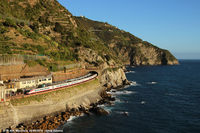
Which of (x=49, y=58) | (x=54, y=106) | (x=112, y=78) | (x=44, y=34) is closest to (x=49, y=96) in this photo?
(x=54, y=106)

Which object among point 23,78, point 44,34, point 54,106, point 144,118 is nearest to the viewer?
point 54,106

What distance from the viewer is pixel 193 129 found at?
51312mm

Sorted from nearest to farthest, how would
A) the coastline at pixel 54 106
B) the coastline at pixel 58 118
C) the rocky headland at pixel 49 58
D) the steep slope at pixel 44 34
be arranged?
the coastline at pixel 58 118
the coastline at pixel 54 106
the rocky headland at pixel 49 58
the steep slope at pixel 44 34

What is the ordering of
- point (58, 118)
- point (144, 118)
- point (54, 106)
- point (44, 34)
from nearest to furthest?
point (58, 118)
point (54, 106)
point (144, 118)
point (44, 34)

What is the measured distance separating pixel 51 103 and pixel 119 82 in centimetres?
6306

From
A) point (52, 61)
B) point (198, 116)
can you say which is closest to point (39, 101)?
point (52, 61)

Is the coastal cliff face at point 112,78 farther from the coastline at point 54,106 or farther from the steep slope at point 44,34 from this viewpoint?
the coastline at point 54,106

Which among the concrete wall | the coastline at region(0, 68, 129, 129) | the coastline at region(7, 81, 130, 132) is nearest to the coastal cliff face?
the coastline at region(0, 68, 129, 129)

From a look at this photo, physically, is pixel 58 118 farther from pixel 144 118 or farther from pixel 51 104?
pixel 144 118

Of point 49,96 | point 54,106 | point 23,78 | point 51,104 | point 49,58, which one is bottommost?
point 54,106

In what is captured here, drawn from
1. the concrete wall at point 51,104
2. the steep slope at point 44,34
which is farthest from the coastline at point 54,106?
the steep slope at point 44,34

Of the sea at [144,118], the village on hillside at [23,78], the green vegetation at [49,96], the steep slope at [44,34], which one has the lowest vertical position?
the sea at [144,118]

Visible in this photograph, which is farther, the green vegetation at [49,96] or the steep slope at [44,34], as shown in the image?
the steep slope at [44,34]

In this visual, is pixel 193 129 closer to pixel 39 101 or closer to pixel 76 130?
pixel 76 130
